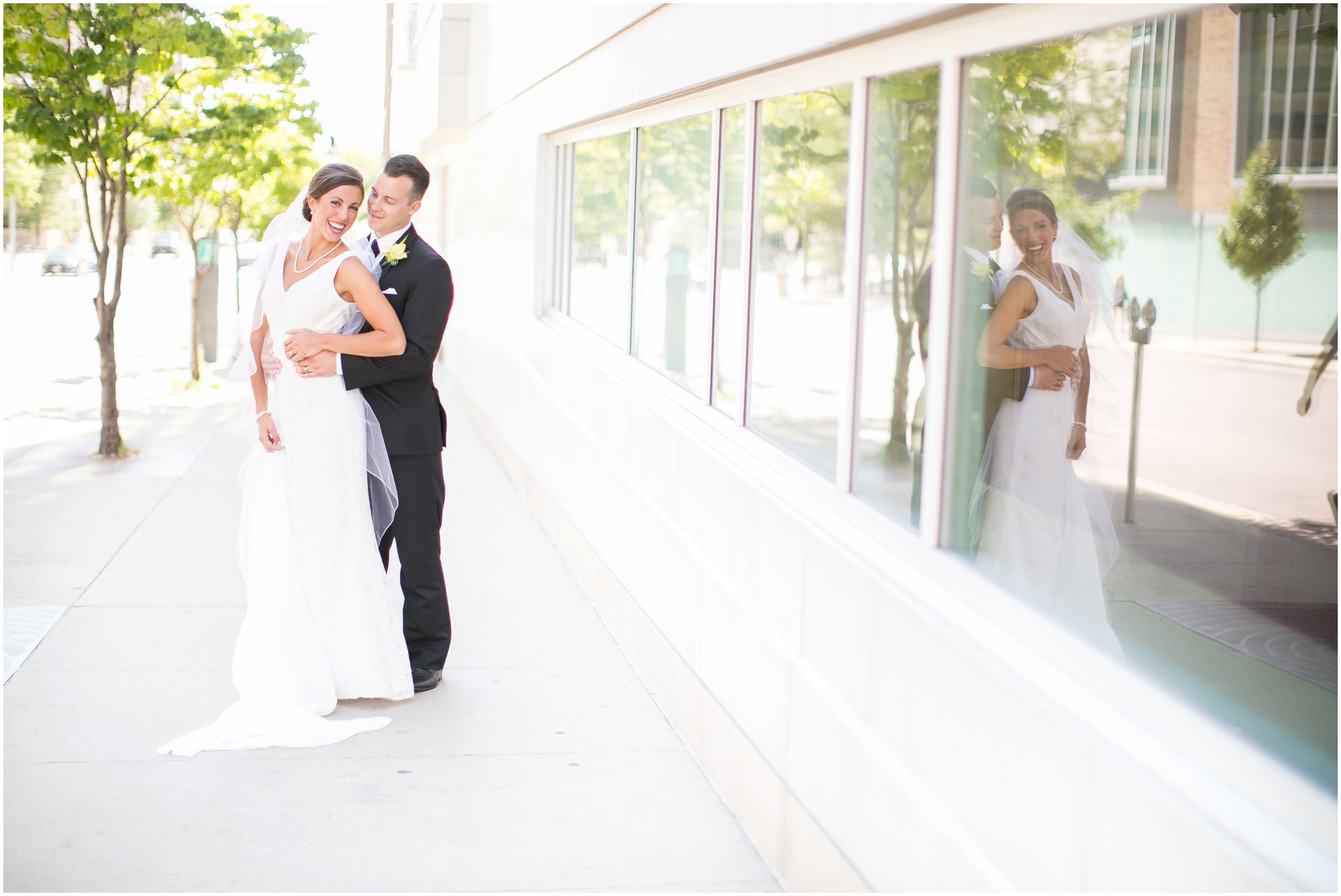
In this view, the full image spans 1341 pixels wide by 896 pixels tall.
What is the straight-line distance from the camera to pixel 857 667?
3.36 meters

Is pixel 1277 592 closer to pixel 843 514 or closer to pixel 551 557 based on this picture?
pixel 843 514

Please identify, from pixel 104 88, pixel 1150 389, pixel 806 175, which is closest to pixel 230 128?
pixel 104 88

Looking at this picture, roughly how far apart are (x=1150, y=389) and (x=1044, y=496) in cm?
230

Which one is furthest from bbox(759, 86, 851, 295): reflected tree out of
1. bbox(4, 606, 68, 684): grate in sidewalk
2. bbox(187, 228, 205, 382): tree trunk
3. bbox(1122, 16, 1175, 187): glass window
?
bbox(187, 228, 205, 382): tree trunk

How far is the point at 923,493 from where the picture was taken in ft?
10.8

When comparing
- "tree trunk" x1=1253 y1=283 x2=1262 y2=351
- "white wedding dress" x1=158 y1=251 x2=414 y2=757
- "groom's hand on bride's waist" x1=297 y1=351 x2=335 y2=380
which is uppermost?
"tree trunk" x1=1253 y1=283 x2=1262 y2=351

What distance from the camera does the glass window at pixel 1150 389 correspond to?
3271 mm

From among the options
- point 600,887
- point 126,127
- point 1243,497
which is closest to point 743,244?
point 600,887

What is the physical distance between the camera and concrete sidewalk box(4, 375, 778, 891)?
386 centimetres

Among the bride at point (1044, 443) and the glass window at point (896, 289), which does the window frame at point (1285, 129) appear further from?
the glass window at point (896, 289)

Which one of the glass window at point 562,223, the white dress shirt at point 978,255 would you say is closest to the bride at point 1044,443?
the white dress shirt at point 978,255

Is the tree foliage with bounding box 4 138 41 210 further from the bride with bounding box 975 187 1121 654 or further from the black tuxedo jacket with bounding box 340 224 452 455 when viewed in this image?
the bride with bounding box 975 187 1121 654

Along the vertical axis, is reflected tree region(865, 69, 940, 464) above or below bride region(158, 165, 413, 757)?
above

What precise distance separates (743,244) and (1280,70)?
6.09ft
